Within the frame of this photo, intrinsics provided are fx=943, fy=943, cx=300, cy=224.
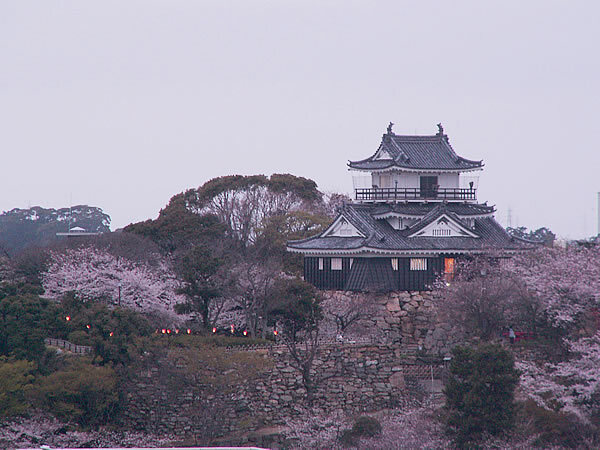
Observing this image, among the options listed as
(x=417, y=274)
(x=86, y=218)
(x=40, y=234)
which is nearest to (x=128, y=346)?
(x=417, y=274)

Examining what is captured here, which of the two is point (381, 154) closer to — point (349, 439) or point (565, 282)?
point (565, 282)

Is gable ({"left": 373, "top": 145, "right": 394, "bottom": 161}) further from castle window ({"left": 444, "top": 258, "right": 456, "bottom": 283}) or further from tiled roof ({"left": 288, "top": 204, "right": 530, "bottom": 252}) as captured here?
castle window ({"left": 444, "top": 258, "right": 456, "bottom": 283})

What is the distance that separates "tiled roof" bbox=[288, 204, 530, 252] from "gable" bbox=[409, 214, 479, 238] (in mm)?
191

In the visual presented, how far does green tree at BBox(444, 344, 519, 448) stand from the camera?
2938 centimetres

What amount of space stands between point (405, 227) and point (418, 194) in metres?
1.93

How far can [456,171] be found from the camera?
4581 centimetres

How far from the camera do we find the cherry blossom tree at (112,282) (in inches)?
1768

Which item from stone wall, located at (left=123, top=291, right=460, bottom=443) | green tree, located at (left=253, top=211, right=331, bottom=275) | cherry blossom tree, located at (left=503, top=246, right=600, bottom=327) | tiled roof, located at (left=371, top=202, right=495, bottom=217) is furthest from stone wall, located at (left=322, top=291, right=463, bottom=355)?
green tree, located at (left=253, top=211, right=331, bottom=275)

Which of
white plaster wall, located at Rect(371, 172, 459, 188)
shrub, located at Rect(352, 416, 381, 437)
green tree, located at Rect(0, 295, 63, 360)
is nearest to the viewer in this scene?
shrub, located at Rect(352, 416, 381, 437)

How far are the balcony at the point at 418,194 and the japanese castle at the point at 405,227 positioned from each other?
5cm

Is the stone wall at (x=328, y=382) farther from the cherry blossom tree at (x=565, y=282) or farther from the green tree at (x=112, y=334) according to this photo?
the cherry blossom tree at (x=565, y=282)

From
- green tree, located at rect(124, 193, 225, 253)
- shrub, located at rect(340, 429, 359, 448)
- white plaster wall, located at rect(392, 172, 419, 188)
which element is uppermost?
white plaster wall, located at rect(392, 172, 419, 188)

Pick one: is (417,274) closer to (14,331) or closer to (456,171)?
(456,171)

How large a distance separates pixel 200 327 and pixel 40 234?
60.9 meters
